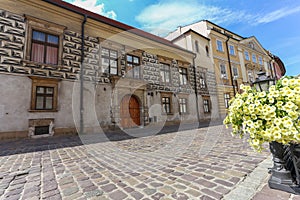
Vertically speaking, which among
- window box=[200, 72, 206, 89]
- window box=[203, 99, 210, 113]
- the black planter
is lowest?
the black planter

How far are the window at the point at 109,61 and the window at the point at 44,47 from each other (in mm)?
2542

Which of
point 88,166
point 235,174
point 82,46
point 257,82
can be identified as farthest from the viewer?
point 82,46

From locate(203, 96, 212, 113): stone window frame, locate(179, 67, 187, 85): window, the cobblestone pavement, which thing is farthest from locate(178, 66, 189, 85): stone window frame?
the cobblestone pavement

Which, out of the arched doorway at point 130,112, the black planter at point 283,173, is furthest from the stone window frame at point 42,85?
the black planter at point 283,173

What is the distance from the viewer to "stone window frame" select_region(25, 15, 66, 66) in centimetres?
729

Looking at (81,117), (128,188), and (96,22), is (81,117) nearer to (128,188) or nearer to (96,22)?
(96,22)

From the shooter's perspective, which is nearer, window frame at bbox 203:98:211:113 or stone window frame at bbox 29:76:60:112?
stone window frame at bbox 29:76:60:112

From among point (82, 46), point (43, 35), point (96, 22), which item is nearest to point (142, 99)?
point (82, 46)

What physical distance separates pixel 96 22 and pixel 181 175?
33.2 feet

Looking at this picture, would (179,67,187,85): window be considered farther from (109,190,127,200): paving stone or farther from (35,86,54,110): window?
(109,190,127,200): paving stone

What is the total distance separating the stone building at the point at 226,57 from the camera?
16.9 metres

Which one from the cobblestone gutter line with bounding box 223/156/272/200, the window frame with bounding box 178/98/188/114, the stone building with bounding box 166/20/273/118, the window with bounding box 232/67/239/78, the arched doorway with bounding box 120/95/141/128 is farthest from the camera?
the window with bounding box 232/67/239/78

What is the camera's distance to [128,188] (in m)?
2.15

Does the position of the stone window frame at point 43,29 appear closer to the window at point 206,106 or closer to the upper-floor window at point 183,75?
the upper-floor window at point 183,75
